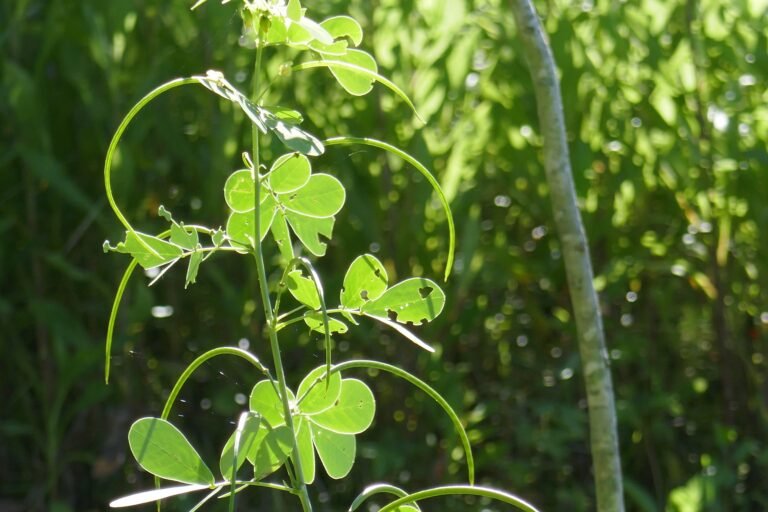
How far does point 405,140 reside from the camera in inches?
91.5


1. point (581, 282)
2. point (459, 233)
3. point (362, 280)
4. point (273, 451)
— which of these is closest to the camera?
point (273, 451)

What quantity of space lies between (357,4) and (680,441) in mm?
1262

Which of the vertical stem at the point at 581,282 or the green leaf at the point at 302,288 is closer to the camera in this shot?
the green leaf at the point at 302,288

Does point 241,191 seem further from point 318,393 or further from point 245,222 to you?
point 318,393

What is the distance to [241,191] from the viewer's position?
681 mm

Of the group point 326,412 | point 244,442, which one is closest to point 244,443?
point 244,442

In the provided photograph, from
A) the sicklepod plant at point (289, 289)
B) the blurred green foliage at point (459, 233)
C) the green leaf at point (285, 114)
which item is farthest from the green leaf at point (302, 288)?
the blurred green foliage at point (459, 233)

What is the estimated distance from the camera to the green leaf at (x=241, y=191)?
2.21 feet

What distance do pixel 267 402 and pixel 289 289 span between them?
73 mm

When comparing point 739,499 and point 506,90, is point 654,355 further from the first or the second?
point 506,90

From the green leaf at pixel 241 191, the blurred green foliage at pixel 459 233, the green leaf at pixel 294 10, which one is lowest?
the blurred green foliage at pixel 459 233

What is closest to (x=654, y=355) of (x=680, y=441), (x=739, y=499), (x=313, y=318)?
(x=680, y=441)

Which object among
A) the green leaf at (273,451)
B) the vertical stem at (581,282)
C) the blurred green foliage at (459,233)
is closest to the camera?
the green leaf at (273,451)

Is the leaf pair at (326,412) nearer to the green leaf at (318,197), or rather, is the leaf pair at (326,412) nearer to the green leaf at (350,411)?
the green leaf at (350,411)
